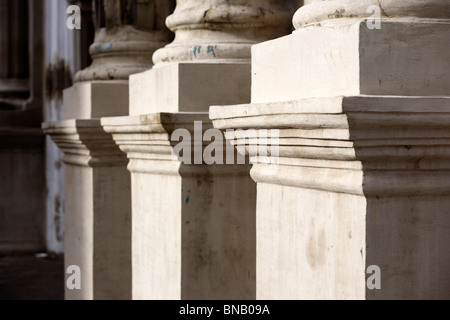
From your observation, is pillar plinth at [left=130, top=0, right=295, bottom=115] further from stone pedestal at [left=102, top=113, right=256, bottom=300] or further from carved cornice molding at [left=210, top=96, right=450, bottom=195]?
carved cornice molding at [left=210, top=96, right=450, bottom=195]

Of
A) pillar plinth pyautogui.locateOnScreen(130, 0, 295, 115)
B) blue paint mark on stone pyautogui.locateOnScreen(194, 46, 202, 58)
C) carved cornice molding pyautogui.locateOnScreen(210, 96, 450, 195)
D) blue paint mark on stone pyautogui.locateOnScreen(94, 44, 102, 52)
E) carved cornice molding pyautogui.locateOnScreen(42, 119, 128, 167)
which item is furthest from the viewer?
blue paint mark on stone pyautogui.locateOnScreen(94, 44, 102, 52)

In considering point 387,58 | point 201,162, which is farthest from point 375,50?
point 201,162

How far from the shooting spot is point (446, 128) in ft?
6.92

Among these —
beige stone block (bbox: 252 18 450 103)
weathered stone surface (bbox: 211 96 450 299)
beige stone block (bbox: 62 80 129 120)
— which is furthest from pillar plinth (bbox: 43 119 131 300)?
beige stone block (bbox: 252 18 450 103)

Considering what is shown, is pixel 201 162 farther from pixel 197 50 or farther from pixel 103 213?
pixel 103 213

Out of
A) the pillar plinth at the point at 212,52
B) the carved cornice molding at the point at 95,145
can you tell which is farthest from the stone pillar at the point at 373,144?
the carved cornice molding at the point at 95,145

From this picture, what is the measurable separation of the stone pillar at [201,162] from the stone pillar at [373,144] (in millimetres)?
1048

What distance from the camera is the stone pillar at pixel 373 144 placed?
82.8 inches

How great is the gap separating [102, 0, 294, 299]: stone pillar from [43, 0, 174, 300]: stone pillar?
1.00 metres

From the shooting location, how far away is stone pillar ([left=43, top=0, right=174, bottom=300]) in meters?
4.76

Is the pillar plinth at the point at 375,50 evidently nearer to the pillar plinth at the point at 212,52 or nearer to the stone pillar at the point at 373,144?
the stone pillar at the point at 373,144

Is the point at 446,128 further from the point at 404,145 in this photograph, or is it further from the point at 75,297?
the point at 75,297
